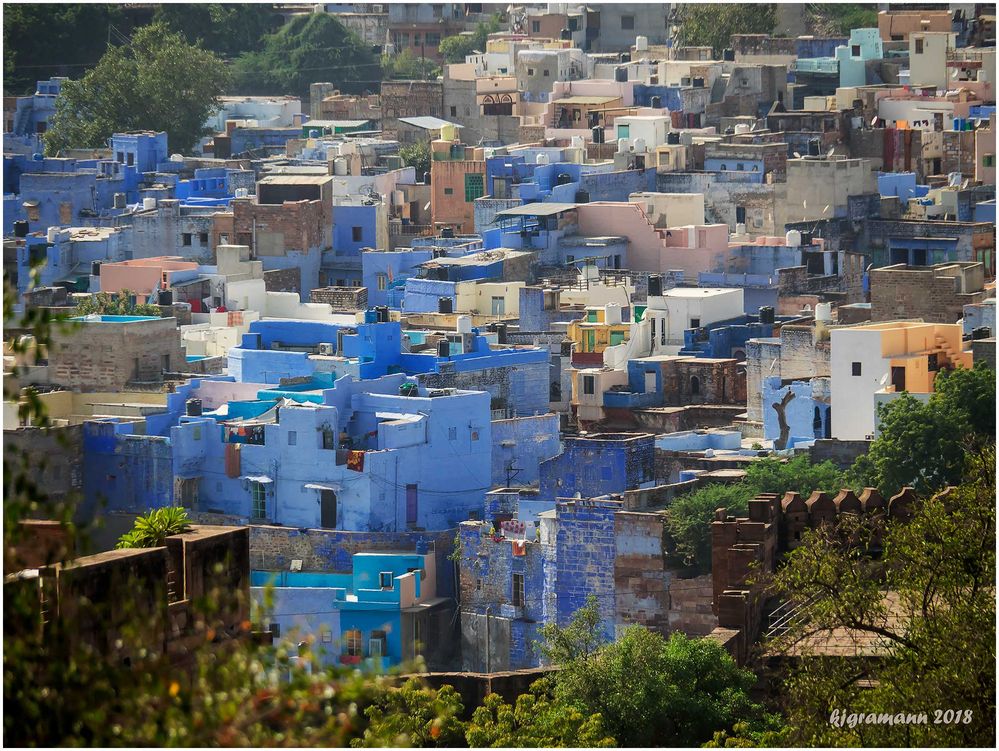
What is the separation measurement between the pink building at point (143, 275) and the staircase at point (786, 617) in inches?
1222

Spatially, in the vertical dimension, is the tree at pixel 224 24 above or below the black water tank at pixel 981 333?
above

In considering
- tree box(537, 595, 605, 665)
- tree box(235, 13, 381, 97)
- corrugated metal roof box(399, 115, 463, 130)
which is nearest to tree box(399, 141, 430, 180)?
corrugated metal roof box(399, 115, 463, 130)

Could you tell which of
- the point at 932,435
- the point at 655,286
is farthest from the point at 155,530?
the point at 655,286

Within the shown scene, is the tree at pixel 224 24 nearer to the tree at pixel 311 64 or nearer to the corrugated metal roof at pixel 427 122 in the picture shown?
the tree at pixel 311 64

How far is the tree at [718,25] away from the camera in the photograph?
91.8 metres

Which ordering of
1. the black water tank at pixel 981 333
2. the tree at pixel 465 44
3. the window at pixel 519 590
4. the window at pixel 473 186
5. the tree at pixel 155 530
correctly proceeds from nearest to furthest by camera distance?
Answer: the tree at pixel 155 530, the window at pixel 519 590, the black water tank at pixel 981 333, the window at pixel 473 186, the tree at pixel 465 44

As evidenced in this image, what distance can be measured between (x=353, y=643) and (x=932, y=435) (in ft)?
26.5

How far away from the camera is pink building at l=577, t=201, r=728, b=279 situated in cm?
6159

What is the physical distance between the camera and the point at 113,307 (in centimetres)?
5394

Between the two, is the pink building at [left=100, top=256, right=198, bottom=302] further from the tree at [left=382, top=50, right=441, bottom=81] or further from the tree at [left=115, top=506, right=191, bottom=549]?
Answer: the tree at [left=382, top=50, right=441, bottom=81]

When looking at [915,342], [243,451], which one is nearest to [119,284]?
[243,451]

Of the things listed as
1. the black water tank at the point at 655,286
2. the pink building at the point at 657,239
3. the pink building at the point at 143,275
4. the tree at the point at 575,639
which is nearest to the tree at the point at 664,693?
the tree at the point at 575,639

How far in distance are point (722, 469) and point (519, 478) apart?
16.2ft

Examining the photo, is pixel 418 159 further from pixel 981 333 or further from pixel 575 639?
pixel 575 639
